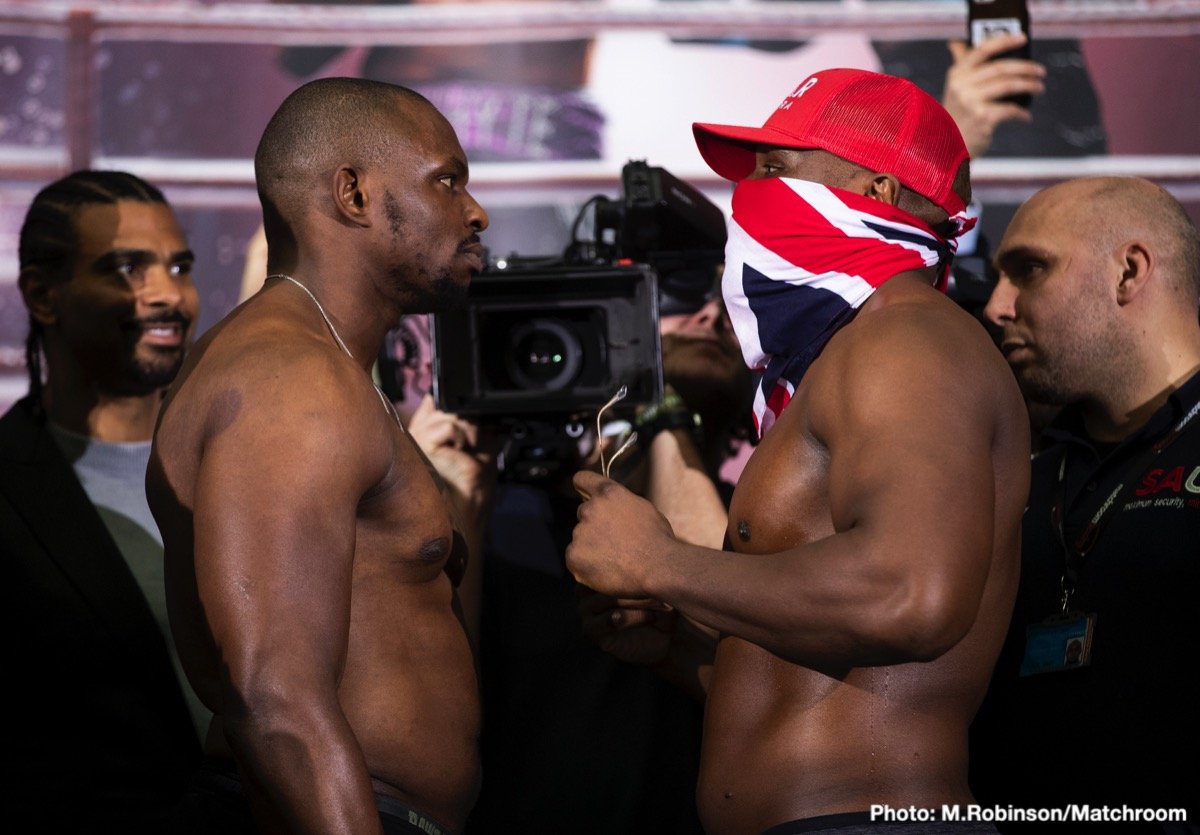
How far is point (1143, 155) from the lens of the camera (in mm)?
3811

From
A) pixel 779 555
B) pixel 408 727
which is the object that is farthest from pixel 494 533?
pixel 779 555

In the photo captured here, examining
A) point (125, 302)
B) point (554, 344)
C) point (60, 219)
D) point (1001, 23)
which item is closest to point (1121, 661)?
point (554, 344)

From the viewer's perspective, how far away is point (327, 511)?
1813mm

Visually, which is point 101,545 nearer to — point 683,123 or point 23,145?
point 23,145

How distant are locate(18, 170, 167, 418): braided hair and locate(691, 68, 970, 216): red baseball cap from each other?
6.00 ft

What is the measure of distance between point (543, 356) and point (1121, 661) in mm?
1305

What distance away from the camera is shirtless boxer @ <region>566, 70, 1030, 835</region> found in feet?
5.40

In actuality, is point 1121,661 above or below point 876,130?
below

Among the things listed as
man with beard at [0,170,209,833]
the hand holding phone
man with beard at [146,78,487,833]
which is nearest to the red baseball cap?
man with beard at [146,78,487,833]

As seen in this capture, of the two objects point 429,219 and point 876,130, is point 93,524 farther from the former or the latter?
point 876,130

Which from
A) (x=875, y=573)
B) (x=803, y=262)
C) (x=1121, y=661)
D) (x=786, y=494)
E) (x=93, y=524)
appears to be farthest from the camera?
(x=93, y=524)

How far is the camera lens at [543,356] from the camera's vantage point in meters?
2.98

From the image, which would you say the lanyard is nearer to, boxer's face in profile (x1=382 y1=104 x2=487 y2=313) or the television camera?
the television camera

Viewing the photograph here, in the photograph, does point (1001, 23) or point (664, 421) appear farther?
point (1001, 23)
